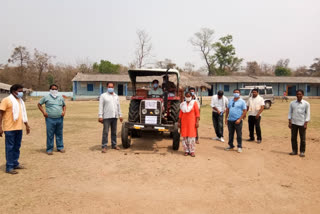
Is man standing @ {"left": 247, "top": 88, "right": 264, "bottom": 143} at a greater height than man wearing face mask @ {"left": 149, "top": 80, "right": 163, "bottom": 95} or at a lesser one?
lesser

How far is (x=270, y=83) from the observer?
130 ft

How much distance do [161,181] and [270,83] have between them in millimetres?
39567

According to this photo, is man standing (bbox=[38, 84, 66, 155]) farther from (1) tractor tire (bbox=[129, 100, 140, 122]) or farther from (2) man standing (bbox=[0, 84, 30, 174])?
(1) tractor tire (bbox=[129, 100, 140, 122])

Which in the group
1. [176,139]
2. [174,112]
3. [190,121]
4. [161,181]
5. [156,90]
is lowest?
[161,181]

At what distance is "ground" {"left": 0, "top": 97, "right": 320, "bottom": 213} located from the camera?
143 inches

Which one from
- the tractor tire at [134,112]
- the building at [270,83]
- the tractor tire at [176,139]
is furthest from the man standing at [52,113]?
the building at [270,83]

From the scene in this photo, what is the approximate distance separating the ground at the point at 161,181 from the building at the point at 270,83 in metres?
32.2

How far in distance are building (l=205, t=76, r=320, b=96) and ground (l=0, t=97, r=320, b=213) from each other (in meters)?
32.2

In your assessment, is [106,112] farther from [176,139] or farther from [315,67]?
[315,67]

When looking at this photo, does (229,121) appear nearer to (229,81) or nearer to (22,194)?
(22,194)

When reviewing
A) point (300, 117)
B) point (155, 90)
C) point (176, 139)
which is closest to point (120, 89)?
point (155, 90)

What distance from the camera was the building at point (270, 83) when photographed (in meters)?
38.5

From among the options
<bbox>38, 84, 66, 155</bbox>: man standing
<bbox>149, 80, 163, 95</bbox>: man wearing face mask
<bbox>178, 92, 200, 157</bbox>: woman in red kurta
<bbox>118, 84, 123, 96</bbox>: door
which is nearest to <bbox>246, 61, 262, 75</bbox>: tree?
<bbox>118, 84, 123, 96</bbox>: door

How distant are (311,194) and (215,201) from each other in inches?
67.1
